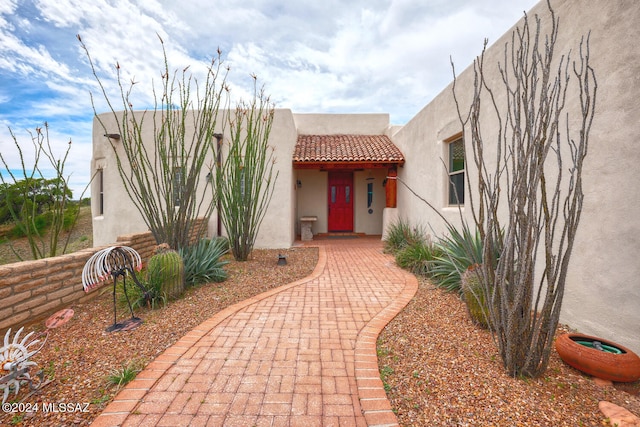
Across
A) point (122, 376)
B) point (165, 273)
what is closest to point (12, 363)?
point (122, 376)

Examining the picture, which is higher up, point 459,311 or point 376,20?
point 376,20

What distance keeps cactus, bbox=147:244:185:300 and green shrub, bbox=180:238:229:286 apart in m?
0.58

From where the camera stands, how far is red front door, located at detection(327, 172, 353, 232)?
37.6 ft

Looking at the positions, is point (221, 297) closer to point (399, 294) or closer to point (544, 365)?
point (399, 294)

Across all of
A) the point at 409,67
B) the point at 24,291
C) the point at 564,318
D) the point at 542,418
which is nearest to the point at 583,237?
the point at 564,318

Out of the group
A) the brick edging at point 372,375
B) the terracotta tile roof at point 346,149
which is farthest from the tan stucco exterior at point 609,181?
the terracotta tile roof at point 346,149

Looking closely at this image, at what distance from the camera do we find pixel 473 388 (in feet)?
6.89

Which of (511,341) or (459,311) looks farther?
(459,311)

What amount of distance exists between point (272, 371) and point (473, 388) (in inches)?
65.2

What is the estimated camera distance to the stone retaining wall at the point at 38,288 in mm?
2775

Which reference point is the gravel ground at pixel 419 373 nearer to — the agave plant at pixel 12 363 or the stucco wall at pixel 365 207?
the agave plant at pixel 12 363

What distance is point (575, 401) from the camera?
2.00m

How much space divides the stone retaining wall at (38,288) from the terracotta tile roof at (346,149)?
20.6ft

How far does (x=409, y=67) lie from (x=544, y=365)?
8785 millimetres
